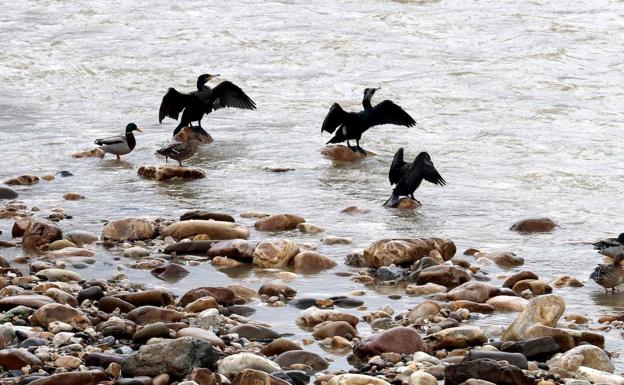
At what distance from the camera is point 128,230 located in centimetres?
897

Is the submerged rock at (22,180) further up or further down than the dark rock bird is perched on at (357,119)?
further down

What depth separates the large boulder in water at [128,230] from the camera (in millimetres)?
8930

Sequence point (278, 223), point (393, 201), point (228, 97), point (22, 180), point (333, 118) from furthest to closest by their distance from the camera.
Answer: point (228, 97)
point (333, 118)
point (22, 180)
point (393, 201)
point (278, 223)

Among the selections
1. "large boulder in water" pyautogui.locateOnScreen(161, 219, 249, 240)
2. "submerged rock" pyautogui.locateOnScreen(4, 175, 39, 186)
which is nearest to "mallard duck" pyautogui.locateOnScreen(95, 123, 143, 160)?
"submerged rock" pyautogui.locateOnScreen(4, 175, 39, 186)

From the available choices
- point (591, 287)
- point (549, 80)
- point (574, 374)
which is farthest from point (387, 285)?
point (549, 80)

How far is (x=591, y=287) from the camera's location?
7887 millimetres

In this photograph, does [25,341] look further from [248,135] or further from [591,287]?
[248,135]

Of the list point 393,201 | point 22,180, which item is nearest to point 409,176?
point 393,201

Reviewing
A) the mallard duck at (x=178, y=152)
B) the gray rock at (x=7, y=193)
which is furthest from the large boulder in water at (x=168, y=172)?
the gray rock at (x=7, y=193)

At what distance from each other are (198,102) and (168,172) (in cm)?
269

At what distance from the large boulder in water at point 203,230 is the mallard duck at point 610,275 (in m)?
2.80

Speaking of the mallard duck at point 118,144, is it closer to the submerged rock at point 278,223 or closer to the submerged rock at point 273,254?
the submerged rock at point 278,223

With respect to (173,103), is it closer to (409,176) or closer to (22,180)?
(22,180)

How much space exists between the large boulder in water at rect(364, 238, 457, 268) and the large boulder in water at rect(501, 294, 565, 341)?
1.85 meters
